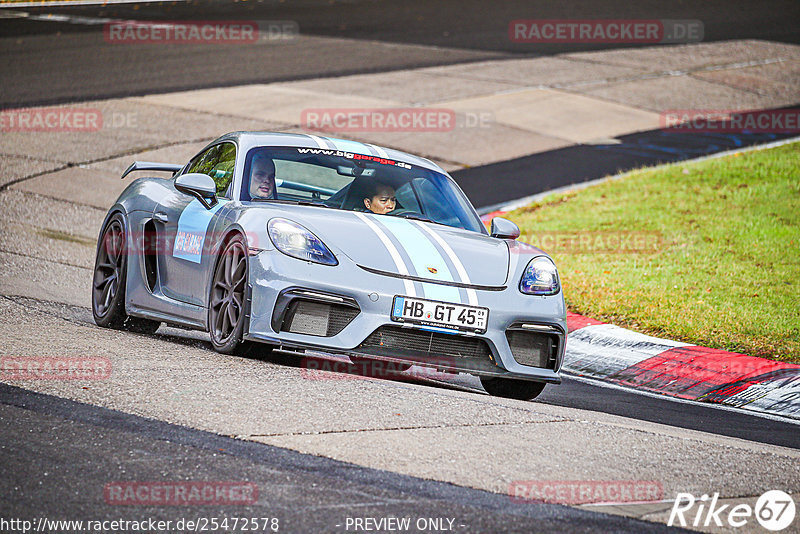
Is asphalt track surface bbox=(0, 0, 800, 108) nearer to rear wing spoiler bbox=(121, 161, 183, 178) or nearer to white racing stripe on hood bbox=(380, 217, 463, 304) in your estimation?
rear wing spoiler bbox=(121, 161, 183, 178)

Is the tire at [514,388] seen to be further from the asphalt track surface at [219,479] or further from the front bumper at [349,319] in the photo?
the asphalt track surface at [219,479]

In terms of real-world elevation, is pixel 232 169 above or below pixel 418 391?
above

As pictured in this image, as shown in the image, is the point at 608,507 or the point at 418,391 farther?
the point at 418,391

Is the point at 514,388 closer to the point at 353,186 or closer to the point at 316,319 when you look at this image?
the point at 316,319

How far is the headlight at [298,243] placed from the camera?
21.9 ft

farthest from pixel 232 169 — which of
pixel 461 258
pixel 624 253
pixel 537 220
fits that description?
pixel 537 220

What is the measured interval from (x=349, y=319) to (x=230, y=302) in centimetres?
77

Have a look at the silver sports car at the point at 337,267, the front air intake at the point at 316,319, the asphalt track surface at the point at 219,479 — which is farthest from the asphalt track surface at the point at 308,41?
the asphalt track surface at the point at 219,479

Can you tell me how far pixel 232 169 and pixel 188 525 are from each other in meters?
4.05

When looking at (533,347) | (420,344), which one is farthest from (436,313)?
(533,347)

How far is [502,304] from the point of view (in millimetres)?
6793

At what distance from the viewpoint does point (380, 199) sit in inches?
307

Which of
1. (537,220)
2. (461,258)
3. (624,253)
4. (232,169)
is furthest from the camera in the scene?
(537,220)

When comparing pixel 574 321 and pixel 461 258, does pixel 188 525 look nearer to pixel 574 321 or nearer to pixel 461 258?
pixel 461 258
